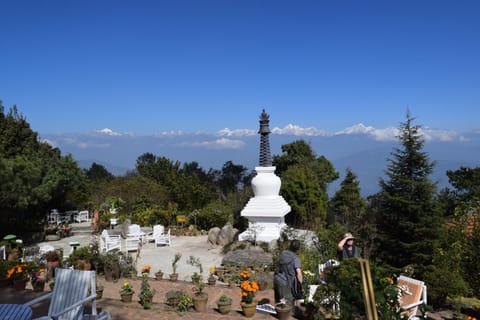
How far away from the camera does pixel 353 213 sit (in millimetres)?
14859

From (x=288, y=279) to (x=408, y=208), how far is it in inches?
216

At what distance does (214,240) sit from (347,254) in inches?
342

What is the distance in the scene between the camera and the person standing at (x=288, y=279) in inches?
253

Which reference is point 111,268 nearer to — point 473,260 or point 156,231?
point 156,231

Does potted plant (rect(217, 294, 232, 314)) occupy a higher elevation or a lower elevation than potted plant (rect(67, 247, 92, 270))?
lower

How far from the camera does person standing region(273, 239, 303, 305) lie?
6.42 meters

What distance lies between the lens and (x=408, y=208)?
34.2 ft

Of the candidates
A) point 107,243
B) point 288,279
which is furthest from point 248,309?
point 107,243

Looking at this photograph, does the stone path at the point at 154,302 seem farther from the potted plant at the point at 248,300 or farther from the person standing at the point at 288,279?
the person standing at the point at 288,279

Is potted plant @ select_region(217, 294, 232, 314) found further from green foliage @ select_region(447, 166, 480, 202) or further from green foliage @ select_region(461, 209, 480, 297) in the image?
green foliage @ select_region(447, 166, 480, 202)

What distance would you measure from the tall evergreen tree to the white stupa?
13.4 feet

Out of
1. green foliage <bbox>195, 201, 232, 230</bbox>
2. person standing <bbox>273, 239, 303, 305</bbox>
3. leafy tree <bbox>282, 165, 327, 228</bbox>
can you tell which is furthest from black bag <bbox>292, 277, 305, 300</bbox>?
leafy tree <bbox>282, 165, 327, 228</bbox>

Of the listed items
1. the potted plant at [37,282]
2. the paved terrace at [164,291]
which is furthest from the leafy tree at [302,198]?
the potted plant at [37,282]

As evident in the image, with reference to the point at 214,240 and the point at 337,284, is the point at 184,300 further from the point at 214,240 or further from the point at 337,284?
the point at 214,240
